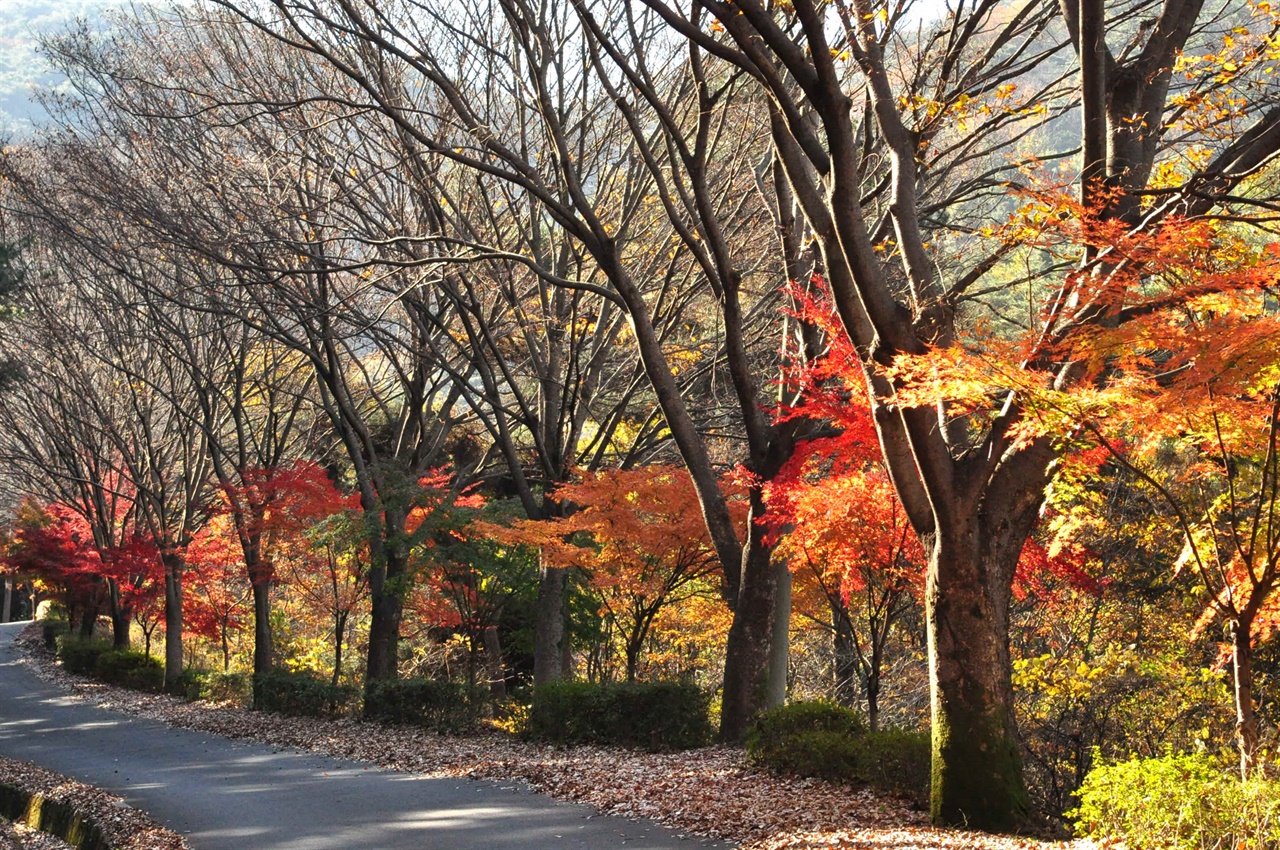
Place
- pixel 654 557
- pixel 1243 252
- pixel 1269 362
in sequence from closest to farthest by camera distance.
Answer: pixel 1269 362, pixel 1243 252, pixel 654 557

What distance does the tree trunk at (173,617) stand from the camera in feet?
70.4

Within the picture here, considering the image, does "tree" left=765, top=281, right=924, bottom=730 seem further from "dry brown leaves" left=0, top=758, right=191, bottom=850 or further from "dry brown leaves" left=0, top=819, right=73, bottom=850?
"dry brown leaves" left=0, top=819, right=73, bottom=850

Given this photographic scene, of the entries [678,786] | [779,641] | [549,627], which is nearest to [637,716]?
[779,641]

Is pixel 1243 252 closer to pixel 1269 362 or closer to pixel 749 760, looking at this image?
pixel 1269 362

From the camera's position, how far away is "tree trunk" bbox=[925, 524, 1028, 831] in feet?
23.2

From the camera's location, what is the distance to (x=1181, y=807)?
5559mm

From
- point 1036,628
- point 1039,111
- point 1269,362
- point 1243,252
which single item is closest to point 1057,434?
point 1269,362

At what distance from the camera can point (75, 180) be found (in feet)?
49.7

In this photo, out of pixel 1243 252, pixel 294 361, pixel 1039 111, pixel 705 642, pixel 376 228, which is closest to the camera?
pixel 1243 252

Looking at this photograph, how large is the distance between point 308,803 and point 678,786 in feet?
10.7

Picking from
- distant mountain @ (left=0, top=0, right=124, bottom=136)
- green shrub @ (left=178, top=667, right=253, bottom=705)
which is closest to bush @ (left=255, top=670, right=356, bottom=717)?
green shrub @ (left=178, top=667, right=253, bottom=705)

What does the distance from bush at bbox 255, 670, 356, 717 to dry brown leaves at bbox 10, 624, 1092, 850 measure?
0.53 meters

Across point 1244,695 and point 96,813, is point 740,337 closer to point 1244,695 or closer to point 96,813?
point 1244,695

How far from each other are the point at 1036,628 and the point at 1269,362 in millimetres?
8407
